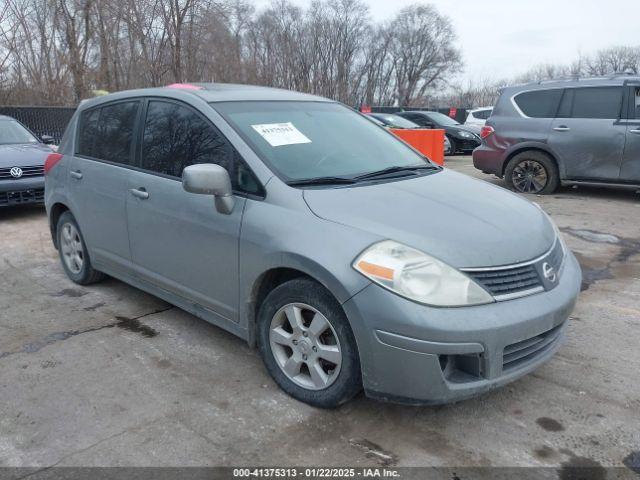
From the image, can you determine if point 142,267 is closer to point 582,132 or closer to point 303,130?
point 303,130

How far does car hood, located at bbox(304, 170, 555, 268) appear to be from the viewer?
8.35ft

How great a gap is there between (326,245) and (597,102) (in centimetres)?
733

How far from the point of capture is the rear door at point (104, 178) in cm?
393

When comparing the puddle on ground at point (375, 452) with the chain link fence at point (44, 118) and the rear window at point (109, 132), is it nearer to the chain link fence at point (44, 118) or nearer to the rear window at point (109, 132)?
the rear window at point (109, 132)

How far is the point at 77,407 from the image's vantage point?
9.37ft

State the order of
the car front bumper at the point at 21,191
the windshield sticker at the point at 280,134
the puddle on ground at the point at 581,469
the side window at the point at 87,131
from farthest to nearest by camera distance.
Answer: the car front bumper at the point at 21,191 → the side window at the point at 87,131 → the windshield sticker at the point at 280,134 → the puddle on ground at the point at 581,469

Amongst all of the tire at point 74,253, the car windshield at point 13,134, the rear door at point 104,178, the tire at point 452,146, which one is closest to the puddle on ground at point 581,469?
the rear door at point 104,178

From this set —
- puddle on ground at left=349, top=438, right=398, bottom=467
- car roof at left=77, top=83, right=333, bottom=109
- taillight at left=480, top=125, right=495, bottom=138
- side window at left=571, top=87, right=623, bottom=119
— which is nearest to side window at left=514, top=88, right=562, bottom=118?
side window at left=571, top=87, right=623, bottom=119

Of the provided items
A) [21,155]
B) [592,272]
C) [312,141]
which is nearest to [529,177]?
[592,272]

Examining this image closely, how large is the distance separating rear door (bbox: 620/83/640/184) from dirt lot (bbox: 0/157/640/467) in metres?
4.52

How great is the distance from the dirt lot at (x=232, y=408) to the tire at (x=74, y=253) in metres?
0.45

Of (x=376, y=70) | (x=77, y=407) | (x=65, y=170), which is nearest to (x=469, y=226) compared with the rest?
(x=77, y=407)

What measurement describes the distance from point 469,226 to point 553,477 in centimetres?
120

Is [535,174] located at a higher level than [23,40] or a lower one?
lower
